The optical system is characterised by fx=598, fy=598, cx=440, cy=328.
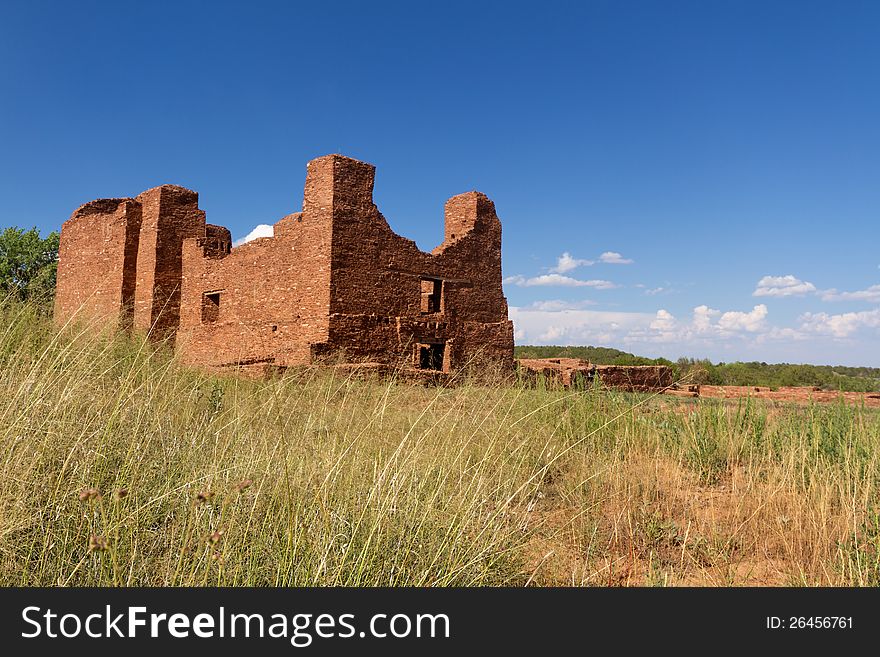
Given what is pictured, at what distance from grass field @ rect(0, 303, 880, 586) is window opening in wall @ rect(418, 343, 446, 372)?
11006mm

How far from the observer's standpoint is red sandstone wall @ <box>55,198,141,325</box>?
19.7m

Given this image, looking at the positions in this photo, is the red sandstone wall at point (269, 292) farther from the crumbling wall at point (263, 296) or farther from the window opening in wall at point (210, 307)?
the window opening in wall at point (210, 307)

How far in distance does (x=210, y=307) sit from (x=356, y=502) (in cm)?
1647

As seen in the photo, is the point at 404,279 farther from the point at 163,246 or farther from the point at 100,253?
the point at 100,253

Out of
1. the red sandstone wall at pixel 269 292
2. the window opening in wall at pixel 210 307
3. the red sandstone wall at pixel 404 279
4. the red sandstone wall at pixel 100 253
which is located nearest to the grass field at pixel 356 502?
the red sandstone wall at pixel 404 279

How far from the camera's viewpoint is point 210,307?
18125 mm

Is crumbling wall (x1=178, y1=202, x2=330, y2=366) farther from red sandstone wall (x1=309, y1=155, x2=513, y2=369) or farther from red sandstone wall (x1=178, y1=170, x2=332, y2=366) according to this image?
red sandstone wall (x1=309, y1=155, x2=513, y2=369)

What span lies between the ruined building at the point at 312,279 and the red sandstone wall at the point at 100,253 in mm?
57

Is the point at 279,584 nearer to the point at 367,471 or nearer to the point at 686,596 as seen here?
the point at 367,471

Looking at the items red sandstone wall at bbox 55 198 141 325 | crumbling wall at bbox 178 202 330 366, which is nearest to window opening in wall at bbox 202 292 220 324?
crumbling wall at bbox 178 202 330 366

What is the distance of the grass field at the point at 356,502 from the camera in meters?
2.60

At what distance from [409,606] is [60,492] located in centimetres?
173

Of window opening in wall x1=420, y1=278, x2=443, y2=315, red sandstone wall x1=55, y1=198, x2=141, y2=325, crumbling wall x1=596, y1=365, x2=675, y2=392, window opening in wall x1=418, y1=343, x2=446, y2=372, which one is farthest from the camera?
red sandstone wall x1=55, y1=198, x2=141, y2=325

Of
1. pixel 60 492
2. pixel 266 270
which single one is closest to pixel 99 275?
pixel 266 270
